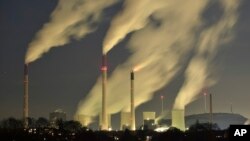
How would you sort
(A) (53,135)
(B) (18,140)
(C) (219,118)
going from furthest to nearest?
1. (C) (219,118)
2. (A) (53,135)
3. (B) (18,140)

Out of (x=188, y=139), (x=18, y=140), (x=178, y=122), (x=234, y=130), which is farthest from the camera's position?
(x=178, y=122)

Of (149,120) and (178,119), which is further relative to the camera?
(149,120)

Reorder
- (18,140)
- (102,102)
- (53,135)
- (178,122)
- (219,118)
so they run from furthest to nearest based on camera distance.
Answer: (219,118) → (178,122) → (102,102) → (53,135) → (18,140)

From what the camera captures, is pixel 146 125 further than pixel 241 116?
No

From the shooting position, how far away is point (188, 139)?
8475 centimetres

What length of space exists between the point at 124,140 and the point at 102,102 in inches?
545

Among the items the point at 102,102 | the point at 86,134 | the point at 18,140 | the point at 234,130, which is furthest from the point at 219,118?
the point at 234,130

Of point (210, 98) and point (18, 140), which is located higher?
point (210, 98)

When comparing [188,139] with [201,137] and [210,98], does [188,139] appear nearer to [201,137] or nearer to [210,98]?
[201,137]

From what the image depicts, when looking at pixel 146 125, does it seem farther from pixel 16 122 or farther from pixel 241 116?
pixel 241 116

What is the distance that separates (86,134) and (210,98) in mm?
59609

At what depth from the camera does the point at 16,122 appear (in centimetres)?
10112

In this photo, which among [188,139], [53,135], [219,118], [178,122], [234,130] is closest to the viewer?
[234,130]

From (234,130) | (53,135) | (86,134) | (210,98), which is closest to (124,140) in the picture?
(86,134)
